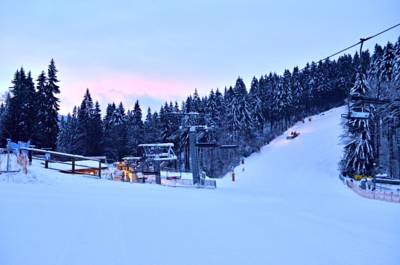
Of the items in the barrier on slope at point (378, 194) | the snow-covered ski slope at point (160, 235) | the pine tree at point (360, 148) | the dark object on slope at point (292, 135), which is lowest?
the barrier on slope at point (378, 194)

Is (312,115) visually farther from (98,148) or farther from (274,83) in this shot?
(98,148)

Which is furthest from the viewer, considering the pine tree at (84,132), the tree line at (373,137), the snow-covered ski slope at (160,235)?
the pine tree at (84,132)

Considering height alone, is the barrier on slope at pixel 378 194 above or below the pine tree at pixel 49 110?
below

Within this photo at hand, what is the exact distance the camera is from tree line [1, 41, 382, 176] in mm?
47719

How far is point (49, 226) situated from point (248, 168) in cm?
5638

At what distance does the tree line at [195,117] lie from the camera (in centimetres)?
4772

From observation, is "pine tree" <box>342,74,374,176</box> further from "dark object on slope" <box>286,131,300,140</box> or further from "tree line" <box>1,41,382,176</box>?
"dark object on slope" <box>286,131,300,140</box>

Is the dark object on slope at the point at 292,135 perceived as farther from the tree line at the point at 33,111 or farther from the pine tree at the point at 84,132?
the tree line at the point at 33,111

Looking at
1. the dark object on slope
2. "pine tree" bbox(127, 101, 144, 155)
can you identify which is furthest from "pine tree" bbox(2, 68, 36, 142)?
the dark object on slope

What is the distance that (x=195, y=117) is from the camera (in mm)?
44844

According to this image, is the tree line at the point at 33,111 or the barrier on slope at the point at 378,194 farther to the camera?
the tree line at the point at 33,111

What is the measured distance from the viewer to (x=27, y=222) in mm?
7512

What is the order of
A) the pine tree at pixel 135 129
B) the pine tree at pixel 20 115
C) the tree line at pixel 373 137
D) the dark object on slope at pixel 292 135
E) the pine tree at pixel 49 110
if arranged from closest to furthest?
the tree line at pixel 373 137
the pine tree at pixel 20 115
the pine tree at pixel 49 110
the pine tree at pixel 135 129
the dark object on slope at pixel 292 135

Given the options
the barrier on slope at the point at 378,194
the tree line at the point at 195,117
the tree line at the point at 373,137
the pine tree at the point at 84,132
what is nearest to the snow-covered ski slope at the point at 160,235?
the barrier on slope at the point at 378,194
